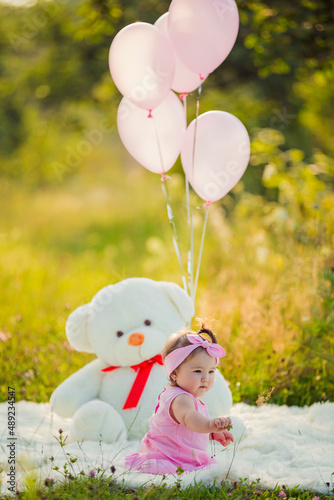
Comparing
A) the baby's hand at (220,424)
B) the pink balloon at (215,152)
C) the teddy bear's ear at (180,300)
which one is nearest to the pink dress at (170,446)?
the baby's hand at (220,424)

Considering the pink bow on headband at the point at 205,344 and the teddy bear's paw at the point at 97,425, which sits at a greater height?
the pink bow on headband at the point at 205,344

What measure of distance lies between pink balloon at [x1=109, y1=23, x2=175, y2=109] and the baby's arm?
58.2 inches

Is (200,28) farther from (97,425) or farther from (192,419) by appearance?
(97,425)

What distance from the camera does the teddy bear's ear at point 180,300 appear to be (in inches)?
114

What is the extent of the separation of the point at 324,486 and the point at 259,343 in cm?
152

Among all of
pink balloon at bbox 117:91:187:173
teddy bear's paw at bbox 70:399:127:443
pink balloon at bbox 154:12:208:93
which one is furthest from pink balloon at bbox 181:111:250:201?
teddy bear's paw at bbox 70:399:127:443

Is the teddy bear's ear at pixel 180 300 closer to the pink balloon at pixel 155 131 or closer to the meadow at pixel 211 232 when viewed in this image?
the meadow at pixel 211 232

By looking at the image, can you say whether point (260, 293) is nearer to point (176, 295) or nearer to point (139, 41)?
point (176, 295)

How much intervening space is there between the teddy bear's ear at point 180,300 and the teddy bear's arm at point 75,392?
0.52 metres

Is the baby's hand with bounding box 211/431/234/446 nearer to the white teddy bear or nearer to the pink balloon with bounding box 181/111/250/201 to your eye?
the white teddy bear

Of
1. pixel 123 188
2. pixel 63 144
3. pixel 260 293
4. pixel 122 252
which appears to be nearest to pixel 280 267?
pixel 260 293

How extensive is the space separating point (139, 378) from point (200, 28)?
5.80ft

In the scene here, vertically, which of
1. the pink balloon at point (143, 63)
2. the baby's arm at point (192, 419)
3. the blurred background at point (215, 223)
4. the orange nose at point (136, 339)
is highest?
the pink balloon at point (143, 63)

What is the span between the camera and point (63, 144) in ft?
50.7
